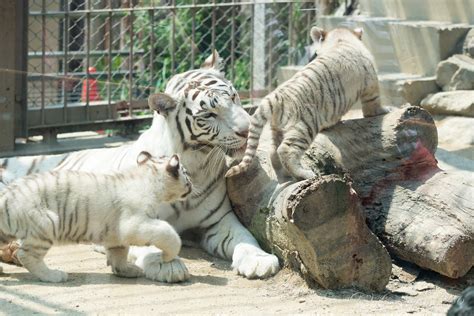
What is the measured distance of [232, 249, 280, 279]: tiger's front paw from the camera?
5.24m

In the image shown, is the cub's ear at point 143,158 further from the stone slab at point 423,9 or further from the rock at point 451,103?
the stone slab at point 423,9

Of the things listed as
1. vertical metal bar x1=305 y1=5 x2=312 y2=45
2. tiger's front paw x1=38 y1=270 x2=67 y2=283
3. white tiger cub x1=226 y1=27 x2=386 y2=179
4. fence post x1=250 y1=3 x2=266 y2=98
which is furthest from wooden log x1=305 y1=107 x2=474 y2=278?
vertical metal bar x1=305 y1=5 x2=312 y2=45

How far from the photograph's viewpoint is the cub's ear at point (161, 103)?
573 cm

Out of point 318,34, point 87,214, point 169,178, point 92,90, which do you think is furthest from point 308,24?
point 87,214

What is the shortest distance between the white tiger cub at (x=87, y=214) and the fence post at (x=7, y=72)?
254 cm

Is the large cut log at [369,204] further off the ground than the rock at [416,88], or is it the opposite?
the rock at [416,88]

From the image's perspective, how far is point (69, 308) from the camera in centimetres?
460

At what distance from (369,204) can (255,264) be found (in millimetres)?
727

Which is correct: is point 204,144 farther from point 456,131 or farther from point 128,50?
point 128,50

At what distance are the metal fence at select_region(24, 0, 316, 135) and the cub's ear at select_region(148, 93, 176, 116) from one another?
6.97 feet

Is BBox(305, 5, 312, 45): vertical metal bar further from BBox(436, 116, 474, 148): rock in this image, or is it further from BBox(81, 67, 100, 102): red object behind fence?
BBox(81, 67, 100, 102): red object behind fence

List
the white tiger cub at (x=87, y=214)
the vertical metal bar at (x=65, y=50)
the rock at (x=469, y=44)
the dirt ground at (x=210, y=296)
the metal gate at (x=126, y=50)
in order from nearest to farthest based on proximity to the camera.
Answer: the dirt ground at (x=210, y=296) → the white tiger cub at (x=87, y=214) → the vertical metal bar at (x=65, y=50) → the metal gate at (x=126, y=50) → the rock at (x=469, y=44)

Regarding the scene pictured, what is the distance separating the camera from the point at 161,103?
18.9 ft

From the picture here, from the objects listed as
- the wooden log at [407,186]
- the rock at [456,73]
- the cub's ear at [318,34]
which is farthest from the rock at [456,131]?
the wooden log at [407,186]
